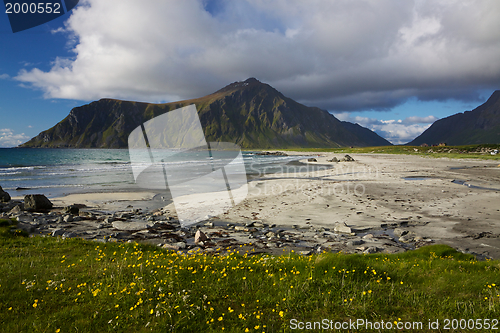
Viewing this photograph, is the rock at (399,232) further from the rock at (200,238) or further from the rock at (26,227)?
the rock at (26,227)

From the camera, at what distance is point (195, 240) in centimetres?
1316

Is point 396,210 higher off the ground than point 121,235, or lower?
lower

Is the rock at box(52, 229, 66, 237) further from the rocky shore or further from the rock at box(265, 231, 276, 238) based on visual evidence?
the rock at box(265, 231, 276, 238)

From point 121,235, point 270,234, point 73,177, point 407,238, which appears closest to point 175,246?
point 121,235

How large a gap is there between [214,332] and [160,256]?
194 inches

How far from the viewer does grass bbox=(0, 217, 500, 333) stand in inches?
207

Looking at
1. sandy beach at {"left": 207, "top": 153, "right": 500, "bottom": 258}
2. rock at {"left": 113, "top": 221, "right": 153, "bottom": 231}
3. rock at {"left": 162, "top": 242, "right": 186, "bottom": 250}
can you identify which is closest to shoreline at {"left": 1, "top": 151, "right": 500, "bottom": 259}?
sandy beach at {"left": 207, "top": 153, "right": 500, "bottom": 258}

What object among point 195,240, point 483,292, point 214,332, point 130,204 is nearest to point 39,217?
point 130,204

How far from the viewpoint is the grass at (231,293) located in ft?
17.3

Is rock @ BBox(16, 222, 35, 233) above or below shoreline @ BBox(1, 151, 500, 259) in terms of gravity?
above

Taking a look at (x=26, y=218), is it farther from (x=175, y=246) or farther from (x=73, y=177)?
(x=73, y=177)

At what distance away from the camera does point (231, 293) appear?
20.7 ft

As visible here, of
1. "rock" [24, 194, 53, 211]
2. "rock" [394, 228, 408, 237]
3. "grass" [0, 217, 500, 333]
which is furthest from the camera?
"rock" [24, 194, 53, 211]

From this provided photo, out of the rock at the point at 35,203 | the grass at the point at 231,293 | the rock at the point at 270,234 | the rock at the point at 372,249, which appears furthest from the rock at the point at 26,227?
the rock at the point at 372,249
